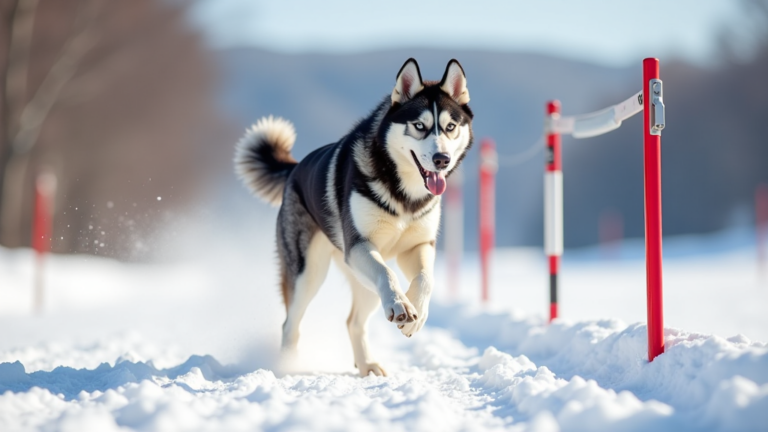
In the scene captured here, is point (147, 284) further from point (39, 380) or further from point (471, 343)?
point (39, 380)

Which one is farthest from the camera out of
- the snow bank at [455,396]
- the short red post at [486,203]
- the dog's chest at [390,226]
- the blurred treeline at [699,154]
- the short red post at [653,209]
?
the blurred treeline at [699,154]

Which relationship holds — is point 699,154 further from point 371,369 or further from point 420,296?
point 420,296

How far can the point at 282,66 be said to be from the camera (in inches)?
2549

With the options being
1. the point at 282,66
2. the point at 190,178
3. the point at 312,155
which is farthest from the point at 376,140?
the point at 282,66

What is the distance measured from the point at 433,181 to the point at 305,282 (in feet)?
3.32

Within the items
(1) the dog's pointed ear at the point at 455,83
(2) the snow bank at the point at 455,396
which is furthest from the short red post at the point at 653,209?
(1) the dog's pointed ear at the point at 455,83

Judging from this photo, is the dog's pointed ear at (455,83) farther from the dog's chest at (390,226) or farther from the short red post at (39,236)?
the short red post at (39,236)

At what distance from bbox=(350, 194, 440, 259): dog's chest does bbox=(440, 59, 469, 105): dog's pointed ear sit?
0.59 metres

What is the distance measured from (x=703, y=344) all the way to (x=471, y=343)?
2435 mm

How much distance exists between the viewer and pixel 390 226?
3.53m

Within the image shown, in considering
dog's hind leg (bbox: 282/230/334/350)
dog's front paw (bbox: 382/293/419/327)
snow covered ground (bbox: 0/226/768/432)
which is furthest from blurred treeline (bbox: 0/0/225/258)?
dog's front paw (bbox: 382/293/419/327)

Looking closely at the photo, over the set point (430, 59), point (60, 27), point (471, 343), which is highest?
point (430, 59)

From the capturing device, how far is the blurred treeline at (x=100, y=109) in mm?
13547

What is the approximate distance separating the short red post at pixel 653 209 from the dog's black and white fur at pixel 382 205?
2.93ft
